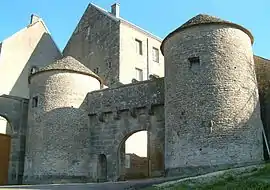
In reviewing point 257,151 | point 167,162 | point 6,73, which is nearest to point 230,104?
point 257,151

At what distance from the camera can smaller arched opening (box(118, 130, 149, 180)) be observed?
21016 mm

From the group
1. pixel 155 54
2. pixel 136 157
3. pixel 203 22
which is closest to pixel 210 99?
pixel 203 22

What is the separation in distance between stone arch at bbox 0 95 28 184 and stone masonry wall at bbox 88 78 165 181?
14.1 feet

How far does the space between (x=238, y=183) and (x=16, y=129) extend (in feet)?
51.4

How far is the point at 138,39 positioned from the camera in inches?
1087

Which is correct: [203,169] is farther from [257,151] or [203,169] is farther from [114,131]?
[114,131]

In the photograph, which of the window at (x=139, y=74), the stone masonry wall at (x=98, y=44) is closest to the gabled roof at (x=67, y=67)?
the stone masonry wall at (x=98, y=44)

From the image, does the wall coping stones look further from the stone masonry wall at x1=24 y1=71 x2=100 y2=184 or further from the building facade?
the stone masonry wall at x1=24 y1=71 x2=100 y2=184

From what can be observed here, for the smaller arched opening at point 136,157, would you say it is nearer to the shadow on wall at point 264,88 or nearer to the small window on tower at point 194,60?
the small window on tower at point 194,60

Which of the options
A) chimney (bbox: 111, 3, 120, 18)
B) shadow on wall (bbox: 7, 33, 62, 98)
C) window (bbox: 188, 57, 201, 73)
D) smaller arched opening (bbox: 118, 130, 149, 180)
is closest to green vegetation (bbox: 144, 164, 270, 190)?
window (bbox: 188, 57, 201, 73)

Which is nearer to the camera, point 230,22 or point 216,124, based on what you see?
point 216,124

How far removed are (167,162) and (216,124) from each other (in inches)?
101

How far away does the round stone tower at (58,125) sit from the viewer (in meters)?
18.5

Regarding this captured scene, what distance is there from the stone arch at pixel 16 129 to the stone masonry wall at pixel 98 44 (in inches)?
243
